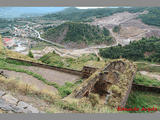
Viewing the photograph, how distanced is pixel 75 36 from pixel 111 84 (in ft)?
96.8

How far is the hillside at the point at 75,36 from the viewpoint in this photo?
33312 mm

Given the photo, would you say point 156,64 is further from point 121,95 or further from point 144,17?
point 144,17

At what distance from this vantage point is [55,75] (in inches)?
→ 201

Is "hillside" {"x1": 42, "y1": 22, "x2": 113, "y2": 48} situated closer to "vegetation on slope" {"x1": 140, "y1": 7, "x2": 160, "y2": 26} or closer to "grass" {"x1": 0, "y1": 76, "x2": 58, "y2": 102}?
"vegetation on slope" {"x1": 140, "y1": 7, "x2": 160, "y2": 26}

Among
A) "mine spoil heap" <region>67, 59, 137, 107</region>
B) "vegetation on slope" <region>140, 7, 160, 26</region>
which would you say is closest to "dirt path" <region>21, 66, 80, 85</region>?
"mine spoil heap" <region>67, 59, 137, 107</region>

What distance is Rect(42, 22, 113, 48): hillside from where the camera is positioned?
33.3 metres

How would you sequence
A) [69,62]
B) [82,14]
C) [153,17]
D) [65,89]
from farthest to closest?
1. [82,14]
2. [153,17]
3. [69,62]
4. [65,89]

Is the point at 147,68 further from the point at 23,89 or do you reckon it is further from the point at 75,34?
the point at 75,34

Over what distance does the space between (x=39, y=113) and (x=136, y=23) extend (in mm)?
40769

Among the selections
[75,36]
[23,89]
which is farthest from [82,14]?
[23,89]

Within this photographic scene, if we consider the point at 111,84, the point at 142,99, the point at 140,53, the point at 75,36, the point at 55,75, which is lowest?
the point at 140,53

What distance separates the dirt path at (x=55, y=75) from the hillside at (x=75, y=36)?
27.5m

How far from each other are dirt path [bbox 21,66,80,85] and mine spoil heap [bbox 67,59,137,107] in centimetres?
76

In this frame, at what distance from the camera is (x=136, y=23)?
124ft
